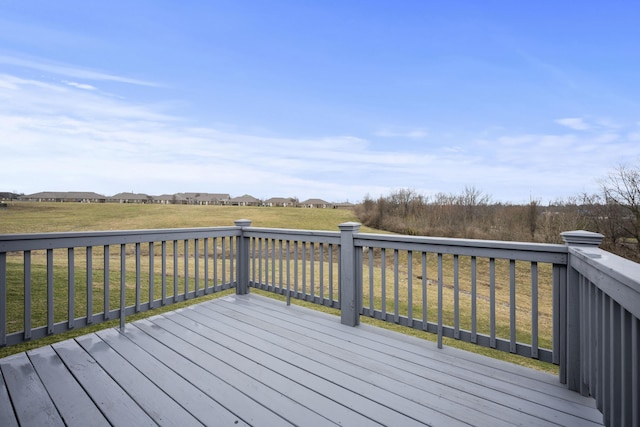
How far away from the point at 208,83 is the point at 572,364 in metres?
9.54

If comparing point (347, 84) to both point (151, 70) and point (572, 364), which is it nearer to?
point (151, 70)

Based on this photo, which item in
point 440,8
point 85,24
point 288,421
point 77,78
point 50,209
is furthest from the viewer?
point 50,209

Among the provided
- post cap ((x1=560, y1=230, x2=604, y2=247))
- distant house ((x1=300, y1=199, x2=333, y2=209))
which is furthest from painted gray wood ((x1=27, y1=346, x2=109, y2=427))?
distant house ((x1=300, y1=199, x2=333, y2=209))

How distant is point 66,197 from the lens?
45.9 feet

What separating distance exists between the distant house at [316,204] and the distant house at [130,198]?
37.2ft

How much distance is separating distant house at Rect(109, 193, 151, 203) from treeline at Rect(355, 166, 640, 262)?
17628 millimetres

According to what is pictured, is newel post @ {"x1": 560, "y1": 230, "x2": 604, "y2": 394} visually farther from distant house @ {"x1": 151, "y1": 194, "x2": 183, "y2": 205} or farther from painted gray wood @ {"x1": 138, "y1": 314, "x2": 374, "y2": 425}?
distant house @ {"x1": 151, "y1": 194, "x2": 183, "y2": 205}

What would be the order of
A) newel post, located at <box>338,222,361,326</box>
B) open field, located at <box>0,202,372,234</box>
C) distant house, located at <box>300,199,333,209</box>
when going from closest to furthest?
newel post, located at <box>338,222,361,326</box>, open field, located at <box>0,202,372,234</box>, distant house, located at <box>300,199,333,209</box>

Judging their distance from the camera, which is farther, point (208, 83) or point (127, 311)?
point (208, 83)

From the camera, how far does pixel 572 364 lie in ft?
6.41

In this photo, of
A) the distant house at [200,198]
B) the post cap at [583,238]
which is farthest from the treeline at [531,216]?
the distant house at [200,198]

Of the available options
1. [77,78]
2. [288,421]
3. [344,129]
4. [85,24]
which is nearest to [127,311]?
[288,421]

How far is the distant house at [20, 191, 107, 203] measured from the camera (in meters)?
10.8

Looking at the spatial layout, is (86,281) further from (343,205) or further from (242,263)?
(343,205)
